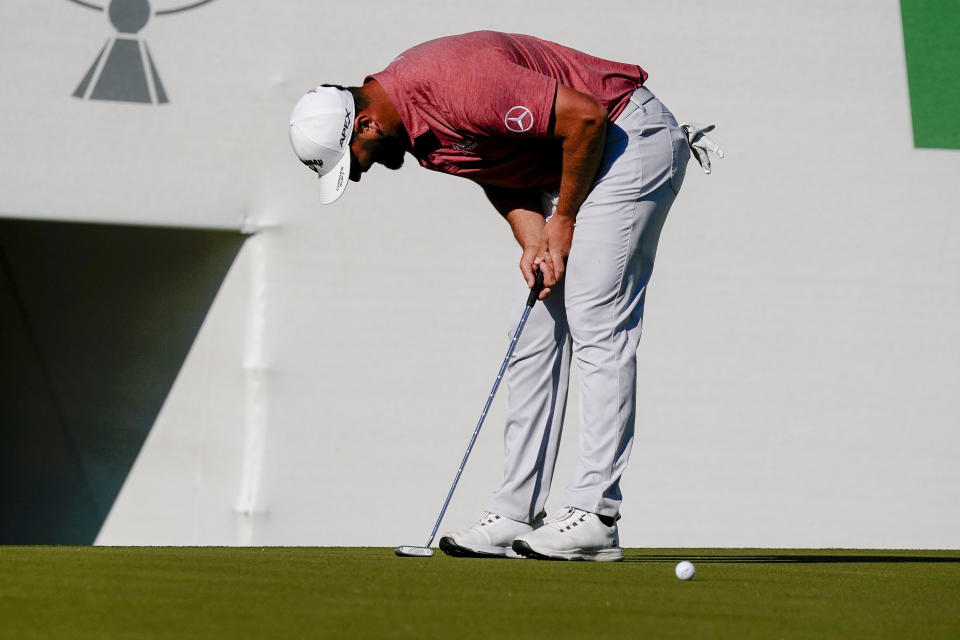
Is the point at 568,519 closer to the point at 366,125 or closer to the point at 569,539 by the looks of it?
the point at 569,539

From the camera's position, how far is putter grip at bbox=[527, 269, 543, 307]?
1989 mm

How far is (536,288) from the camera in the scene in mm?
1995

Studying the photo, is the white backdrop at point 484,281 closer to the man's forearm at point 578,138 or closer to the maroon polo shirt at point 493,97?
the maroon polo shirt at point 493,97

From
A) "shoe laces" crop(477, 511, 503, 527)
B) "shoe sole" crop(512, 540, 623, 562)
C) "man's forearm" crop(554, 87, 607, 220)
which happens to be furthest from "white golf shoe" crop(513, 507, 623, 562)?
"man's forearm" crop(554, 87, 607, 220)

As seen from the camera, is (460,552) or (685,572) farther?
(460,552)

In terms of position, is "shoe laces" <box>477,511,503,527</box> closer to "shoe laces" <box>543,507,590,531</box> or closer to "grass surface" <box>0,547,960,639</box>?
"shoe laces" <box>543,507,590,531</box>

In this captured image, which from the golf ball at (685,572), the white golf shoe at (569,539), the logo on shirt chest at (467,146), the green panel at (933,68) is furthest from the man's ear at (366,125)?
the green panel at (933,68)

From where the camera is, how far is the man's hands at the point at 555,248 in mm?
1932

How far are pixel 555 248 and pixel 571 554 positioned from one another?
0.50 meters

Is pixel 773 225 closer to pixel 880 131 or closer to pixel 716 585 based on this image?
pixel 880 131

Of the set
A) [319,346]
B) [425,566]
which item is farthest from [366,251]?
[425,566]

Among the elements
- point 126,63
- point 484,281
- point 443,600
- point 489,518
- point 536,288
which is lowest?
point 443,600

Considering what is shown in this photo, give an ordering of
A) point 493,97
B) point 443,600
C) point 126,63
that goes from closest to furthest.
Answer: point 443,600
point 493,97
point 126,63

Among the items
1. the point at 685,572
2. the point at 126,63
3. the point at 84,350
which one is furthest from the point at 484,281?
the point at 685,572
